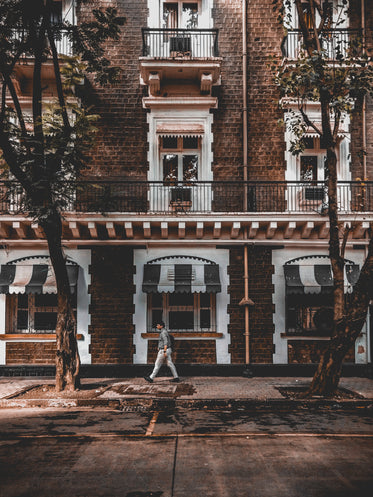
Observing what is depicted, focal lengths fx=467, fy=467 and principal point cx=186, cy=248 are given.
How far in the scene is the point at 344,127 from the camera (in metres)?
15.4

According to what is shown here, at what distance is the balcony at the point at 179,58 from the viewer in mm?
14633

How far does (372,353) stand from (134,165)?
383 inches

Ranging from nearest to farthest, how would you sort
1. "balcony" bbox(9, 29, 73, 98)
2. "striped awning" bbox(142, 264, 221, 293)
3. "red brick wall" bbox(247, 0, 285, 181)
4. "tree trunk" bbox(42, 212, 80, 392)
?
"tree trunk" bbox(42, 212, 80, 392) < "striped awning" bbox(142, 264, 221, 293) < "balcony" bbox(9, 29, 73, 98) < "red brick wall" bbox(247, 0, 285, 181)

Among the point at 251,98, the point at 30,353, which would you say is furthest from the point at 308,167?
the point at 30,353

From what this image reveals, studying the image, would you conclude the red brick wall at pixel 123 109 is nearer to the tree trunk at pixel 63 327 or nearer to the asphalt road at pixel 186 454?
the tree trunk at pixel 63 327

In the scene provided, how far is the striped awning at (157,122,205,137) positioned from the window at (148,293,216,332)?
17.4 ft

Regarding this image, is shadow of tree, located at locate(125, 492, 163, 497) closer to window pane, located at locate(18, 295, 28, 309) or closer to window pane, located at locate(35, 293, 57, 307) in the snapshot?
window pane, located at locate(35, 293, 57, 307)

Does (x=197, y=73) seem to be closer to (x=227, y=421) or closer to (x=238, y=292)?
(x=238, y=292)

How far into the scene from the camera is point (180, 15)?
52.5ft

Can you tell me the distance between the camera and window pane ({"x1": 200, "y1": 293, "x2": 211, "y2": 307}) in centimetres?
1521

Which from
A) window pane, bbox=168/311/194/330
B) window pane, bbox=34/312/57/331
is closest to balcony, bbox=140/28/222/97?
window pane, bbox=168/311/194/330

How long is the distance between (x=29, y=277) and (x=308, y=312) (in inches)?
350

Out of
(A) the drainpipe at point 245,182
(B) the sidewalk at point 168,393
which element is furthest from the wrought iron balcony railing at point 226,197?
(B) the sidewalk at point 168,393

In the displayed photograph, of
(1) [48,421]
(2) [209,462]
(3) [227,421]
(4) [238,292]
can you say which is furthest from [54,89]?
(2) [209,462]
